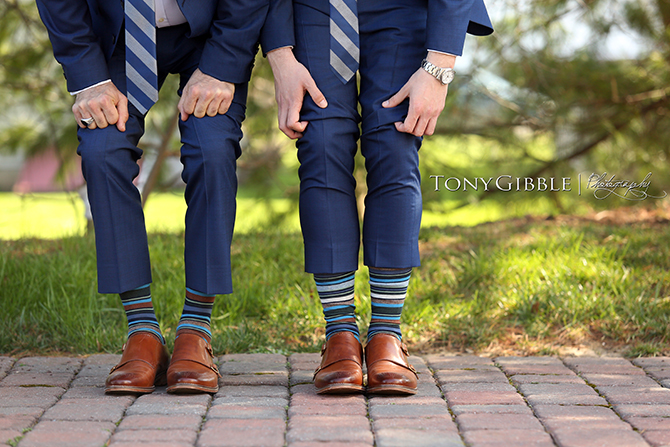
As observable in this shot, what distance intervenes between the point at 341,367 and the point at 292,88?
75cm

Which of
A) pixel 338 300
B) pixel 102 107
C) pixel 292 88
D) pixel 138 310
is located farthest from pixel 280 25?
pixel 138 310

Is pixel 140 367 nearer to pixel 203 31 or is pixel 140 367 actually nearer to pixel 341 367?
pixel 341 367

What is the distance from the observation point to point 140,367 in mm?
1729

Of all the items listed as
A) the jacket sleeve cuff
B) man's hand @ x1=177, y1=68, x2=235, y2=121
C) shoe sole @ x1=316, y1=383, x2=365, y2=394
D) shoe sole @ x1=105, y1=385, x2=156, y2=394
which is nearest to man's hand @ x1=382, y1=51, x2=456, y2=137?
the jacket sleeve cuff

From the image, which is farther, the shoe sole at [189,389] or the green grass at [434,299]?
the green grass at [434,299]

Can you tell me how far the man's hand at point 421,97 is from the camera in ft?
5.73

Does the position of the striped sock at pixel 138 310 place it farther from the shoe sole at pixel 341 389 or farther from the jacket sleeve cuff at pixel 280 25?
the jacket sleeve cuff at pixel 280 25

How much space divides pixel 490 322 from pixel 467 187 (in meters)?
2.28

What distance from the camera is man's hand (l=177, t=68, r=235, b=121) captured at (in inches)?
70.0

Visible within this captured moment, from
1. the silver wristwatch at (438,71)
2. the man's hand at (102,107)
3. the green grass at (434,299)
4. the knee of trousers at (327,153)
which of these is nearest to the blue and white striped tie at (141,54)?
the man's hand at (102,107)

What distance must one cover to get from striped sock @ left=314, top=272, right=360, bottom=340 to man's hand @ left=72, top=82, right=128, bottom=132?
681mm

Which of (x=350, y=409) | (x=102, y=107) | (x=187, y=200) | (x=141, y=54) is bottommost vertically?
(x=350, y=409)

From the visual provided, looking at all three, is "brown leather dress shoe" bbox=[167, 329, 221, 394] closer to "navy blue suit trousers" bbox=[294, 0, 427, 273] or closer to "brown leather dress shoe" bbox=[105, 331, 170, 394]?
"brown leather dress shoe" bbox=[105, 331, 170, 394]

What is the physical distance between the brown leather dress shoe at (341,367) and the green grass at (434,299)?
19.7 inches
